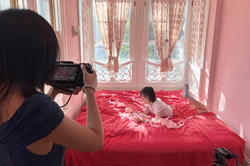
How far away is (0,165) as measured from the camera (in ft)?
1.91

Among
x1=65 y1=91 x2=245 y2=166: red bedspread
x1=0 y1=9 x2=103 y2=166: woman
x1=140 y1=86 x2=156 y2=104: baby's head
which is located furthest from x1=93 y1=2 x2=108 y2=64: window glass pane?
x1=0 y1=9 x2=103 y2=166: woman

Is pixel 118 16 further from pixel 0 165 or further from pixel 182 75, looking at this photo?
pixel 0 165

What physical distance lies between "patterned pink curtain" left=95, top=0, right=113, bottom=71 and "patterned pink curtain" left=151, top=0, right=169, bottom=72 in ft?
Answer: 2.34

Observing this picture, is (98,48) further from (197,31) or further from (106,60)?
(197,31)

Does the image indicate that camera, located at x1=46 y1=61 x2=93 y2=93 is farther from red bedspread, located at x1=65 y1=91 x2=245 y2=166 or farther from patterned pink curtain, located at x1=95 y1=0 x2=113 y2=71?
patterned pink curtain, located at x1=95 y1=0 x2=113 y2=71

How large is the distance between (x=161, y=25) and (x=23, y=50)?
309 centimetres

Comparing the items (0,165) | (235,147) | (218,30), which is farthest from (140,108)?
(0,165)

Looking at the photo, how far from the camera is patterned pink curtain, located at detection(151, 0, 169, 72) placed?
128 inches

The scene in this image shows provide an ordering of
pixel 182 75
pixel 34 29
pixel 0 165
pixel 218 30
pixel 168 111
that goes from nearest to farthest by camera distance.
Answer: pixel 34 29
pixel 0 165
pixel 168 111
pixel 218 30
pixel 182 75

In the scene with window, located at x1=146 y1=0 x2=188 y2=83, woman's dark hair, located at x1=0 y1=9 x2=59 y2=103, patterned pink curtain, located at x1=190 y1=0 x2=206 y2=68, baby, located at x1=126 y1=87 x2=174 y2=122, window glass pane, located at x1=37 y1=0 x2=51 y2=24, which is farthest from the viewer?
window, located at x1=146 y1=0 x2=188 y2=83

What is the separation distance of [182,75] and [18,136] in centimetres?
341

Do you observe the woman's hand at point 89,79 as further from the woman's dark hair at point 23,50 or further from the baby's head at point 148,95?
the baby's head at point 148,95

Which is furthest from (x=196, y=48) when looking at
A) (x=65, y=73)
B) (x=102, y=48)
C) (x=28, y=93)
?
(x=28, y=93)

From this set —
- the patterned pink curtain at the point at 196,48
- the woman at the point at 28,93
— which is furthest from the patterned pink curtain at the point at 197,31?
the woman at the point at 28,93
